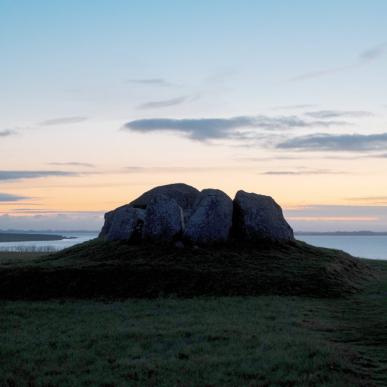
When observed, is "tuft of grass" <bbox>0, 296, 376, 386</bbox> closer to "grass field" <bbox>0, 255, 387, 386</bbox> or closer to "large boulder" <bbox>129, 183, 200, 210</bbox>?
"grass field" <bbox>0, 255, 387, 386</bbox>

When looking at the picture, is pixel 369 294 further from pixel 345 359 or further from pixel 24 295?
pixel 24 295

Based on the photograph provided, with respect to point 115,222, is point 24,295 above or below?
below

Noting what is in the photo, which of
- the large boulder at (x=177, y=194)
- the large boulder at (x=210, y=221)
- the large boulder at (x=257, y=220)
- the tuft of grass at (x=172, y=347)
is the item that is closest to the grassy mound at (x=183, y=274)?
the large boulder at (x=210, y=221)

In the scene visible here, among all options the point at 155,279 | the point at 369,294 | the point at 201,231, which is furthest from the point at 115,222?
the point at 369,294

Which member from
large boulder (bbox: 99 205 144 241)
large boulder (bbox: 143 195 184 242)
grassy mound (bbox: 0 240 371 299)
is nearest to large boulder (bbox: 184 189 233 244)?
large boulder (bbox: 143 195 184 242)

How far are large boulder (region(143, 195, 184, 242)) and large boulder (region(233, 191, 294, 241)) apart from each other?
127 inches

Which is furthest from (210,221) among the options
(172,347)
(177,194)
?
(172,347)

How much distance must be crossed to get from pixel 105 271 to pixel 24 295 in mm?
3629

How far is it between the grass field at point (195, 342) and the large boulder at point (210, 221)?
762cm

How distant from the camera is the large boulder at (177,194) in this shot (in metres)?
38.1

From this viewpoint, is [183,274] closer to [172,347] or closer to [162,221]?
[162,221]

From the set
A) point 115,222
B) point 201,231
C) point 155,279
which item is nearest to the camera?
point 155,279

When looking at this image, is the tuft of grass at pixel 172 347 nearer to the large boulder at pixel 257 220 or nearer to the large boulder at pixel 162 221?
the large boulder at pixel 162 221

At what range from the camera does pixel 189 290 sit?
921 inches
